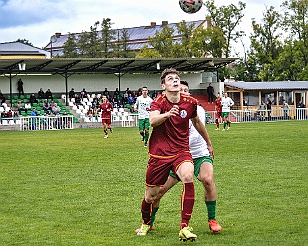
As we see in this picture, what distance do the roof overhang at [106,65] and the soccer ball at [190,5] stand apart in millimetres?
25943

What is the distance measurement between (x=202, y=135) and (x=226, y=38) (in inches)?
2864

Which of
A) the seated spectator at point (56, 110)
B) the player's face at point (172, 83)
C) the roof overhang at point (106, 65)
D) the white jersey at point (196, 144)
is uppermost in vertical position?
the roof overhang at point (106, 65)

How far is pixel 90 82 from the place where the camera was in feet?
200

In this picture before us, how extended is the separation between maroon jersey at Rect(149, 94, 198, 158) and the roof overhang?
4456 centimetres

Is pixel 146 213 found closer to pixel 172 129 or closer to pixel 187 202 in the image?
pixel 187 202

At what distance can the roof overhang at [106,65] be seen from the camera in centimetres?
5434

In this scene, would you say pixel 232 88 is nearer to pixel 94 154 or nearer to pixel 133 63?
pixel 133 63

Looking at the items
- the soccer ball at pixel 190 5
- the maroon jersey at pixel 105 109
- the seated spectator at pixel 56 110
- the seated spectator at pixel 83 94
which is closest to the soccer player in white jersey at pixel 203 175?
the soccer ball at pixel 190 5

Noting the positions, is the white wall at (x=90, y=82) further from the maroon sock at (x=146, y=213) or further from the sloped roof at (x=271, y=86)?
the maroon sock at (x=146, y=213)

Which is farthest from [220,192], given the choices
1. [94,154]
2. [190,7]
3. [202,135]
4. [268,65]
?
[268,65]

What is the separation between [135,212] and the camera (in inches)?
429

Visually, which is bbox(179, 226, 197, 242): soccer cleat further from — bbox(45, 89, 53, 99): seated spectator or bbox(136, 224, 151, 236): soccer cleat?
bbox(45, 89, 53, 99): seated spectator

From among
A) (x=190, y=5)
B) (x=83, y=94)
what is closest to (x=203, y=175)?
(x=190, y=5)

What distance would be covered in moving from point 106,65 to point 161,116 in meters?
51.6
